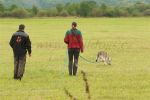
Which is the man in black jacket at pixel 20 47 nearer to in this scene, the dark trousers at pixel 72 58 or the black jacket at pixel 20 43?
the black jacket at pixel 20 43

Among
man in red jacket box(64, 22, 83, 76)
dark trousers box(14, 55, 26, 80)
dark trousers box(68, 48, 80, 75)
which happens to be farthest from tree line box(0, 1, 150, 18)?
dark trousers box(14, 55, 26, 80)

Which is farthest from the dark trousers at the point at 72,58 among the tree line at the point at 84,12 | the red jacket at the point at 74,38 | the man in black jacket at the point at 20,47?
the tree line at the point at 84,12

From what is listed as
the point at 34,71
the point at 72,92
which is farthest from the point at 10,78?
the point at 72,92

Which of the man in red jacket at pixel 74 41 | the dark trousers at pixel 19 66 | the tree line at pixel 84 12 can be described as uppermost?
the man in red jacket at pixel 74 41

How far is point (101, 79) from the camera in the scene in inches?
785

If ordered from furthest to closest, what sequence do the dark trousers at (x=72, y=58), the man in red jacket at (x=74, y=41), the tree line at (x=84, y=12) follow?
the tree line at (x=84, y=12) < the dark trousers at (x=72, y=58) < the man in red jacket at (x=74, y=41)

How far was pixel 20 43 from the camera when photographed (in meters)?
19.9

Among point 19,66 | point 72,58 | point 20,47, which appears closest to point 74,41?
point 72,58

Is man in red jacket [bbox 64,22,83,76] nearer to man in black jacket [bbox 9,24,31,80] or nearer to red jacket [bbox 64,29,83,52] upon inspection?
red jacket [bbox 64,29,83,52]

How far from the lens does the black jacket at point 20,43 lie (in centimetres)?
1980

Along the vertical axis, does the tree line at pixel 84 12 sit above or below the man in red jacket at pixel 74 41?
below

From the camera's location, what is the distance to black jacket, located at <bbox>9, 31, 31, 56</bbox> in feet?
65.0

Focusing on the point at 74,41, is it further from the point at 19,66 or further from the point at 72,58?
the point at 19,66

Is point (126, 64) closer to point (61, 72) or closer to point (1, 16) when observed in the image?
point (61, 72)
